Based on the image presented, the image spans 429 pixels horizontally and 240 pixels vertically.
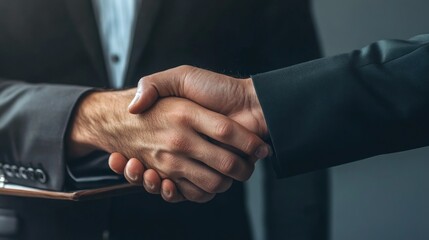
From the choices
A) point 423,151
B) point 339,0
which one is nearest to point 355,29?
point 339,0

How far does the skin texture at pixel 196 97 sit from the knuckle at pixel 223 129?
3 centimetres

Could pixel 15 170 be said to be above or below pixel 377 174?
above

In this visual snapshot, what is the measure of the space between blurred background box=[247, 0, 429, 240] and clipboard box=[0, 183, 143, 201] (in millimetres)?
1349

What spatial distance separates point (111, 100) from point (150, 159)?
0.10 metres

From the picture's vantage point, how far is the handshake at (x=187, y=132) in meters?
0.76

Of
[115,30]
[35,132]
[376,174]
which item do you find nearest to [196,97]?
[35,132]

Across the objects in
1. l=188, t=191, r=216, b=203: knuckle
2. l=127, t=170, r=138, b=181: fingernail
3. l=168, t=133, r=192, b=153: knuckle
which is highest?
l=168, t=133, r=192, b=153: knuckle

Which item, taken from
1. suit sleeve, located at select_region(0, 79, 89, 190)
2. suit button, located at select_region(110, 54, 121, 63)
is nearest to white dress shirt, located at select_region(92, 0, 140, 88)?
suit button, located at select_region(110, 54, 121, 63)

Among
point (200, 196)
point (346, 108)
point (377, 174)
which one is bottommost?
point (377, 174)

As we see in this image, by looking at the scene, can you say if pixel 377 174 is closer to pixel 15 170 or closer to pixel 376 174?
pixel 376 174

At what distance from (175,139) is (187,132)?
2 cm

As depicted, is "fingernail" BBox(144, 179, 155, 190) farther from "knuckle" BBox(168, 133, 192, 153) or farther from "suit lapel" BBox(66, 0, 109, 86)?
"suit lapel" BBox(66, 0, 109, 86)

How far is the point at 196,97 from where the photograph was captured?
78cm

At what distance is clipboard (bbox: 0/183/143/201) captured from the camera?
2.39ft
